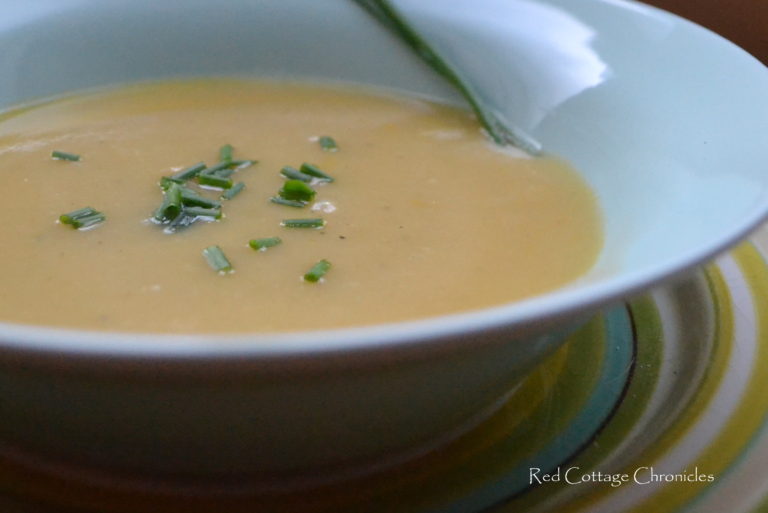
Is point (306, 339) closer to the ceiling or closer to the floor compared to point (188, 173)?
closer to the ceiling

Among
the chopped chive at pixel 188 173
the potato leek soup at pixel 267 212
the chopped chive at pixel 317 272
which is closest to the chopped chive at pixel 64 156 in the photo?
the potato leek soup at pixel 267 212

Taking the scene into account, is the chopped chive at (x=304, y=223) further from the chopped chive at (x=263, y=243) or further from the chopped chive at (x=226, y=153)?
the chopped chive at (x=226, y=153)

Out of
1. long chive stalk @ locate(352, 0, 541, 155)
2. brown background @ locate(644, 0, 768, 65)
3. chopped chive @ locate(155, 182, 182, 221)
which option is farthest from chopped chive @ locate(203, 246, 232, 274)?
brown background @ locate(644, 0, 768, 65)

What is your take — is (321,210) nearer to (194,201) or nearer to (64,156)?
(194,201)

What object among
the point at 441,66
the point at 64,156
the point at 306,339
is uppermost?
the point at 306,339

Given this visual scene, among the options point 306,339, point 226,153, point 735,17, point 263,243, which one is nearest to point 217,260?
point 263,243

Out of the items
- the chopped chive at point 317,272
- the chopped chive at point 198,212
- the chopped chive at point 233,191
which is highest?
the chopped chive at point 317,272

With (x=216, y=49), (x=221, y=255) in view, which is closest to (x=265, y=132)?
(x=216, y=49)
